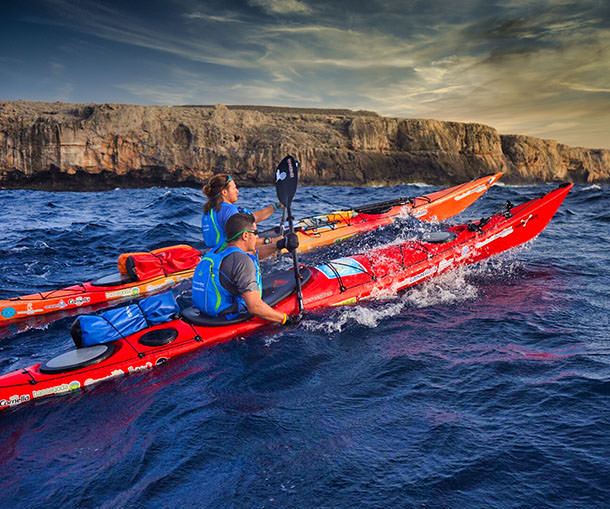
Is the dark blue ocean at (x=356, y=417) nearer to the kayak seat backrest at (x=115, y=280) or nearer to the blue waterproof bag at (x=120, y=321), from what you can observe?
the blue waterproof bag at (x=120, y=321)

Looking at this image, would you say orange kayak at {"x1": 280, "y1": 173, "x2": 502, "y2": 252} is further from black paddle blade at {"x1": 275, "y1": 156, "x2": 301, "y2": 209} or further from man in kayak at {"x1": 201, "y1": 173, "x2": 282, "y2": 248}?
man in kayak at {"x1": 201, "y1": 173, "x2": 282, "y2": 248}

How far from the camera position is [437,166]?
40656mm

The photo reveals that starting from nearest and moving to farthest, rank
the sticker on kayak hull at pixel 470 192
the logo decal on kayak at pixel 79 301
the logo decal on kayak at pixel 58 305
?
the logo decal on kayak at pixel 58 305 → the logo decal on kayak at pixel 79 301 → the sticker on kayak hull at pixel 470 192

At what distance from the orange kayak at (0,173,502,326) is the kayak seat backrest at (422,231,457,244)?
9.76 ft

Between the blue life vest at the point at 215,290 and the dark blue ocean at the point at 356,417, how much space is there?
0.38 metres

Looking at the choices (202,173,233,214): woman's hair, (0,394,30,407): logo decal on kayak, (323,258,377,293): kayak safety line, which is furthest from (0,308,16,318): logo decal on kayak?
(323,258,377,293): kayak safety line

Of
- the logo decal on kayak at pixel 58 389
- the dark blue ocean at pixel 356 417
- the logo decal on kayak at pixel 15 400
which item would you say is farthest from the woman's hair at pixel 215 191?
the logo decal on kayak at pixel 15 400

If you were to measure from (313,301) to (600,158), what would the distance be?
213ft

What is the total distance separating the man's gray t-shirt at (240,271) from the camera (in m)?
3.94

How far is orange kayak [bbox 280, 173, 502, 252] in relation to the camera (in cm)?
909

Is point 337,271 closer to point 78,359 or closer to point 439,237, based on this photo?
point 439,237

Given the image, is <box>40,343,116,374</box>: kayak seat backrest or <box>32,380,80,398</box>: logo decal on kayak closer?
<box>32,380,80,398</box>: logo decal on kayak

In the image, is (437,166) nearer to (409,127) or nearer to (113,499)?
(409,127)

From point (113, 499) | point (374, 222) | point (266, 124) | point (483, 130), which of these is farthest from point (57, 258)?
point (483, 130)
